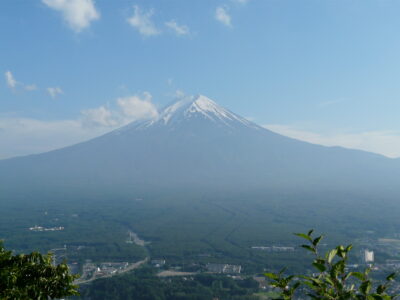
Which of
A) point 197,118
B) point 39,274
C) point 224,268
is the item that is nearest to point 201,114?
point 197,118

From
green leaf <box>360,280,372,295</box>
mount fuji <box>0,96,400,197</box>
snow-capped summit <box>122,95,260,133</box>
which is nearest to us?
green leaf <box>360,280,372,295</box>

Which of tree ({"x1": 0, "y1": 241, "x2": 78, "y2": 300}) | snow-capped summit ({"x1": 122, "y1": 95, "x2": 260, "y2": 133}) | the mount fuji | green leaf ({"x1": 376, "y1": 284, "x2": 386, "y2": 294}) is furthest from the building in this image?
snow-capped summit ({"x1": 122, "y1": 95, "x2": 260, "y2": 133})

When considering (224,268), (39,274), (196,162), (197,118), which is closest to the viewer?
(39,274)

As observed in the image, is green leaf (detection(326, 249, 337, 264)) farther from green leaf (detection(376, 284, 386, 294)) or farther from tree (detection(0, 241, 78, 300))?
tree (detection(0, 241, 78, 300))

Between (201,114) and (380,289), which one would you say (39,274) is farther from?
(201,114)

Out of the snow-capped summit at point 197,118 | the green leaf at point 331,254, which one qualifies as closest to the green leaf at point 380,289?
the green leaf at point 331,254

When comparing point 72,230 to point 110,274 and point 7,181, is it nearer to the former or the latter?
point 110,274

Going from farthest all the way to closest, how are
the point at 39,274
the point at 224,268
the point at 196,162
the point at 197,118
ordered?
1. the point at 197,118
2. the point at 196,162
3. the point at 224,268
4. the point at 39,274

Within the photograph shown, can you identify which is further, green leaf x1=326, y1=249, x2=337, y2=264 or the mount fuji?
the mount fuji

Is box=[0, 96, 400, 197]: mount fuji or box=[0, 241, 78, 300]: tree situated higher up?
box=[0, 96, 400, 197]: mount fuji
